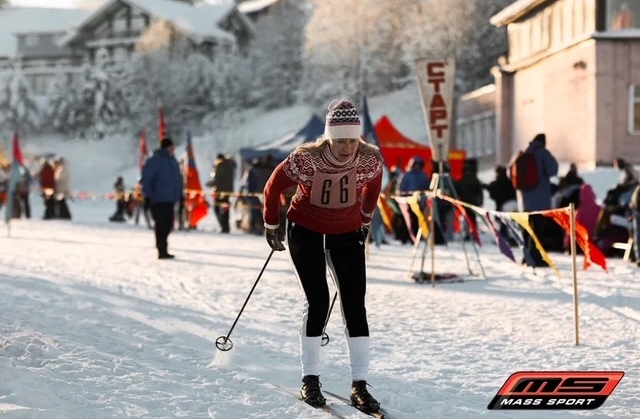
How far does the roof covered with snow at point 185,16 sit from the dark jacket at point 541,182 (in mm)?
59192

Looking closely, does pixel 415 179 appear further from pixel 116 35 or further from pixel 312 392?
pixel 116 35

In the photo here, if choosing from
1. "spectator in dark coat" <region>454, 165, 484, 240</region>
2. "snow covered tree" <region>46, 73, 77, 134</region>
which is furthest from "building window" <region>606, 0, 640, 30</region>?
"snow covered tree" <region>46, 73, 77, 134</region>

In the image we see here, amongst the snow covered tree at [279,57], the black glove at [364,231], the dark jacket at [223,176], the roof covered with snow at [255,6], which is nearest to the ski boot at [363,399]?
the black glove at [364,231]

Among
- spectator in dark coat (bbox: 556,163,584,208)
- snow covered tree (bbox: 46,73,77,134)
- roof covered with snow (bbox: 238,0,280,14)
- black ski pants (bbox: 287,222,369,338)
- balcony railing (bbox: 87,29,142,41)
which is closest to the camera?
black ski pants (bbox: 287,222,369,338)

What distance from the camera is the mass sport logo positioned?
17.1 feet

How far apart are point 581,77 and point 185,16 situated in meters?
47.9

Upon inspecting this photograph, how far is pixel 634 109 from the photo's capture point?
2961cm

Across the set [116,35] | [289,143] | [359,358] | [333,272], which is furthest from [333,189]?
[116,35]

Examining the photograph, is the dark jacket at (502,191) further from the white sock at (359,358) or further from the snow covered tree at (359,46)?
the snow covered tree at (359,46)

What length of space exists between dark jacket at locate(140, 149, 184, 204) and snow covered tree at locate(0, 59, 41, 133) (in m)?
55.8

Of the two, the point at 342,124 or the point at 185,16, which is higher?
the point at 185,16

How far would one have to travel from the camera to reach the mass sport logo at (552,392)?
206 inches

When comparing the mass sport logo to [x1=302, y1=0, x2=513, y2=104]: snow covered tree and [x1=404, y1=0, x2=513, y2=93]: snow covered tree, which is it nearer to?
[x1=404, y1=0, x2=513, y2=93]: snow covered tree

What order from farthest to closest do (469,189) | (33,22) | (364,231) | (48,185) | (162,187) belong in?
(33,22)
(48,185)
(469,189)
(162,187)
(364,231)
